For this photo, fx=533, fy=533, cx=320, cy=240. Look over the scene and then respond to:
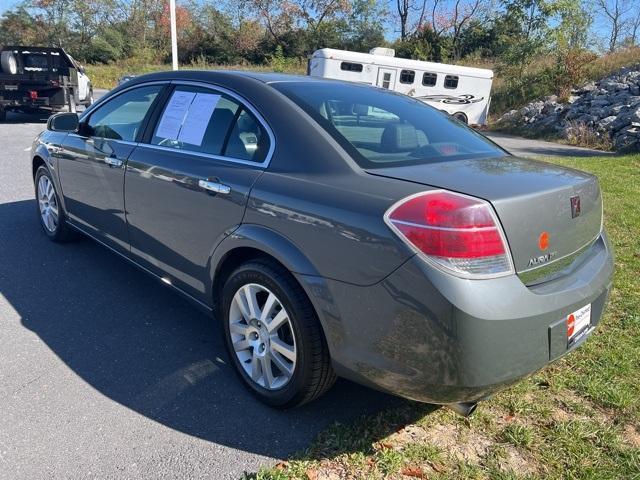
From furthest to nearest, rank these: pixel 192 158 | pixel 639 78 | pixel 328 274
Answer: pixel 639 78, pixel 192 158, pixel 328 274

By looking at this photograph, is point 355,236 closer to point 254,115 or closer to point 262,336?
point 262,336

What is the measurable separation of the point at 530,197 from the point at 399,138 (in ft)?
2.85

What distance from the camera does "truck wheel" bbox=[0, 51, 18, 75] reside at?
47.3 ft

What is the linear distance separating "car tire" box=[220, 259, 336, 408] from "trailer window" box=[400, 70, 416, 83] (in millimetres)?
20267

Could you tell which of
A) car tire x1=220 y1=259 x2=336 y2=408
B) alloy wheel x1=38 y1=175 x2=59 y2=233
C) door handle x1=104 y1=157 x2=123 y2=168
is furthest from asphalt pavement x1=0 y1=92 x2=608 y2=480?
door handle x1=104 y1=157 x2=123 y2=168

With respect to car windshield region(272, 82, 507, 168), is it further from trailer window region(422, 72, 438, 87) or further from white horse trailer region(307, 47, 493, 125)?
trailer window region(422, 72, 438, 87)

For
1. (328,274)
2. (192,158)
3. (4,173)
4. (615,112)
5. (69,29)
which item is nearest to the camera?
(328,274)

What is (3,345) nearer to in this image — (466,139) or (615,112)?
(466,139)

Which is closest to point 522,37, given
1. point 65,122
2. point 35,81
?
point 35,81

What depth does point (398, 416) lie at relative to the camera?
266 cm

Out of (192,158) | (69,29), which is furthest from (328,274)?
(69,29)

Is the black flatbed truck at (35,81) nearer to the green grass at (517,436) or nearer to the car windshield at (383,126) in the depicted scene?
the car windshield at (383,126)

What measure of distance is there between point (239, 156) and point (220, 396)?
1.28m

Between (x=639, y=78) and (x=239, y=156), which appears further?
(x=639, y=78)
